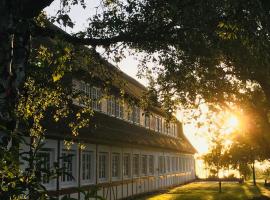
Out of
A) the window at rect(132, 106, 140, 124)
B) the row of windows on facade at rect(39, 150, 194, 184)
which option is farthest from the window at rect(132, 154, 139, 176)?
the window at rect(132, 106, 140, 124)

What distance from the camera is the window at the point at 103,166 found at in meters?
23.6

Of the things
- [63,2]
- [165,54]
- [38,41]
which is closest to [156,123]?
[38,41]

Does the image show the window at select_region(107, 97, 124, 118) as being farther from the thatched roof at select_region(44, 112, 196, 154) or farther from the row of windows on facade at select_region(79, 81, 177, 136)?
the thatched roof at select_region(44, 112, 196, 154)

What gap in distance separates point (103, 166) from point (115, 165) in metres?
2.27

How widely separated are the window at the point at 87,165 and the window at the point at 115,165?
364 cm

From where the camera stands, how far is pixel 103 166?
2427 centimetres

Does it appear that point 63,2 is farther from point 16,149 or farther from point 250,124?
point 250,124

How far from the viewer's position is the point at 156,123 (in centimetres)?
4303

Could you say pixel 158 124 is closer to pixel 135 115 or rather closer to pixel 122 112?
pixel 135 115

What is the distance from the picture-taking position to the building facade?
17.8 meters

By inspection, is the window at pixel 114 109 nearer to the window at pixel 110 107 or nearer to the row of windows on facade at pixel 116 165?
the window at pixel 110 107

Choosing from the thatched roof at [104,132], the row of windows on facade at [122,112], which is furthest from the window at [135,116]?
the thatched roof at [104,132]

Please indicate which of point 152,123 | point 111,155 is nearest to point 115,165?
point 111,155

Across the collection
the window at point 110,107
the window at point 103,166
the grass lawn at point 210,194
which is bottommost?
the grass lawn at point 210,194
